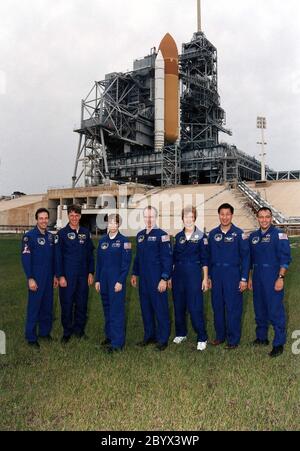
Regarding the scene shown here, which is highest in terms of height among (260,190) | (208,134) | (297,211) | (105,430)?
(208,134)

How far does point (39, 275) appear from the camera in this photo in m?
5.95

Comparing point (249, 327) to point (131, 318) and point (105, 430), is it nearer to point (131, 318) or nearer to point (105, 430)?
Result: point (131, 318)

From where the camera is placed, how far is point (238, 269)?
5.76 meters

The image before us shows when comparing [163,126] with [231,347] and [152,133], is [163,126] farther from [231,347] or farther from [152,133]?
[231,347]

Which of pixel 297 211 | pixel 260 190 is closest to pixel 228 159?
pixel 260 190

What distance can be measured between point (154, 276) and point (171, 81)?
53108 millimetres

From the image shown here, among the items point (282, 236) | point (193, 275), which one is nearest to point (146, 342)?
point (193, 275)

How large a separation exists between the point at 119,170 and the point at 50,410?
59.3 m

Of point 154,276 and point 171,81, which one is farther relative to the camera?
point 171,81

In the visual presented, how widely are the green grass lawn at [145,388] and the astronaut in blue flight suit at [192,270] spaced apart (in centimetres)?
48

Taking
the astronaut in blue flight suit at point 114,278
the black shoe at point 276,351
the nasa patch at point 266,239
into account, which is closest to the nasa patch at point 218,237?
the nasa patch at point 266,239

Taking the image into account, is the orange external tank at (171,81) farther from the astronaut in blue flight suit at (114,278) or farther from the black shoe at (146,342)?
the black shoe at (146,342)

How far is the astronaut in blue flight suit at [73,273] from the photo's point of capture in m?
6.12

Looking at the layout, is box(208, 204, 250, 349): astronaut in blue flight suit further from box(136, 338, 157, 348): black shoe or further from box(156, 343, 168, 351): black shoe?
box(136, 338, 157, 348): black shoe
